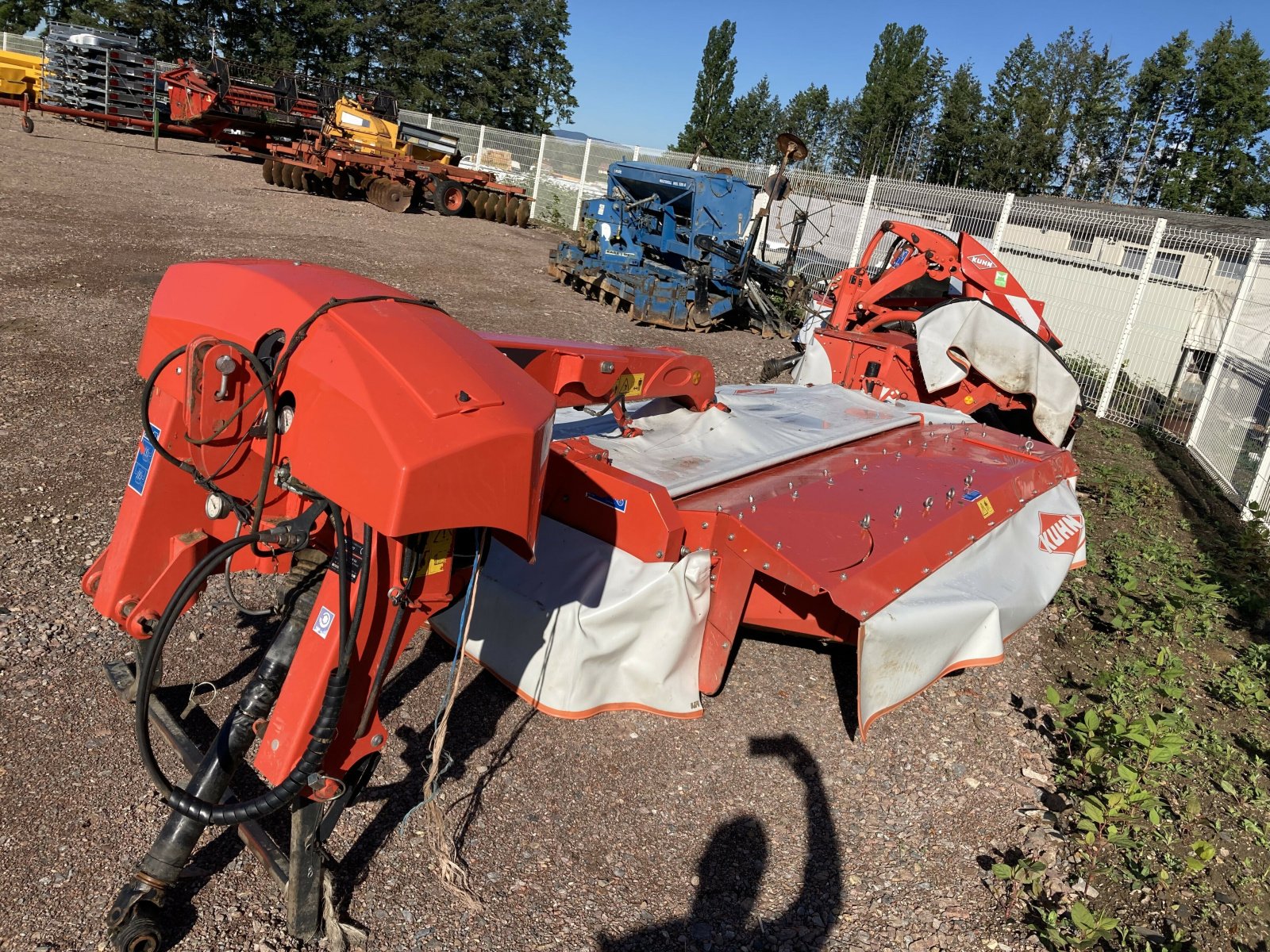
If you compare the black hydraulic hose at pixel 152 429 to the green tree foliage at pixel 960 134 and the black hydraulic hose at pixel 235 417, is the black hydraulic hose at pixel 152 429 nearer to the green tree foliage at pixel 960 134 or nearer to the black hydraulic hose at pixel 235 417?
the black hydraulic hose at pixel 235 417

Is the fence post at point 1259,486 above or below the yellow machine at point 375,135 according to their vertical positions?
below

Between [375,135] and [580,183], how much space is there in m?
4.75

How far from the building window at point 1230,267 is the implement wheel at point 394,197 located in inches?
513

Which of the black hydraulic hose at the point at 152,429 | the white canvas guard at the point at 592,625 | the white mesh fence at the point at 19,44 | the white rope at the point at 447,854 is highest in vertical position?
the white mesh fence at the point at 19,44

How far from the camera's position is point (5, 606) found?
11.3ft

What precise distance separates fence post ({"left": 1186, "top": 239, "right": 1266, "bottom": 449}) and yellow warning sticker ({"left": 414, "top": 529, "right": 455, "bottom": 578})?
29.1ft

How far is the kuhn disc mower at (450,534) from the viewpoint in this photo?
1.98 m

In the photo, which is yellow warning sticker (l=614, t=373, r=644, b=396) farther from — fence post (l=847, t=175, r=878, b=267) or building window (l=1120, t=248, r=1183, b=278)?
fence post (l=847, t=175, r=878, b=267)

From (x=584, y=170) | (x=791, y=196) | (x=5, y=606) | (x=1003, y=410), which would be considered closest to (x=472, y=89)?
(x=584, y=170)

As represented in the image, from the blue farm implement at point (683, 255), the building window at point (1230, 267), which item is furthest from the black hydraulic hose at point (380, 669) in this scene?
the building window at point (1230, 267)

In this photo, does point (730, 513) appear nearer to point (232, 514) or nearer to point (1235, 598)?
point (232, 514)

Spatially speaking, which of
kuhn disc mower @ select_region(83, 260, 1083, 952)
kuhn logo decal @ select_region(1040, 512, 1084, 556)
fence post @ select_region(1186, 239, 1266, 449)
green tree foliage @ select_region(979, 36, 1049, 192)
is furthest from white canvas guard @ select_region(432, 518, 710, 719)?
green tree foliage @ select_region(979, 36, 1049, 192)

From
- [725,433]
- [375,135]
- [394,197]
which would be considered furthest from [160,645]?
[375,135]

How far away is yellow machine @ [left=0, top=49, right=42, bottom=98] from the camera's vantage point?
944 inches
